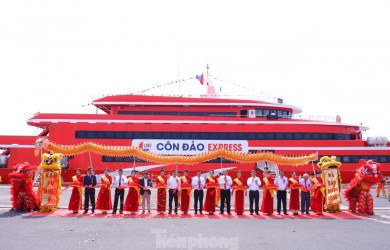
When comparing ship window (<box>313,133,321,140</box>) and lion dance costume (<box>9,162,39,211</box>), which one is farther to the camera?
ship window (<box>313,133,321,140</box>)

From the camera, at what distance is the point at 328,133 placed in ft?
83.9

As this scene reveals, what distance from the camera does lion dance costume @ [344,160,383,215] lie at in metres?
11.8

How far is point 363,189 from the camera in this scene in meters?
12.0

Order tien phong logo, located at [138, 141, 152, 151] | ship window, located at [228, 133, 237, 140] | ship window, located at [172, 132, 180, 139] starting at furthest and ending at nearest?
1. ship window, located at [228, 133, 237, 140]
2. ship window, located at [172, 132, 180, 139]
3. tien phong logo, located at [138, 141, 152, 151]

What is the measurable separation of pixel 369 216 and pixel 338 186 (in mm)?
1633

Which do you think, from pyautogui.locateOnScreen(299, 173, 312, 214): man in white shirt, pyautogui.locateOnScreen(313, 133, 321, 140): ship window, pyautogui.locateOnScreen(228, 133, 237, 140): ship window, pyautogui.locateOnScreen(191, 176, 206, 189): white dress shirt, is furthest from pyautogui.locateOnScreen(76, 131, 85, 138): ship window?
pyautogui.locateOnScreen(313, 133, 321, 140): ship window

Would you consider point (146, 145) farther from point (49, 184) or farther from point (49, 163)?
point (49, 184)

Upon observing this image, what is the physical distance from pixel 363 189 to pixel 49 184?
1164 centimetres

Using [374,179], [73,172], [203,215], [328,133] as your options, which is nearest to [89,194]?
[203,215]

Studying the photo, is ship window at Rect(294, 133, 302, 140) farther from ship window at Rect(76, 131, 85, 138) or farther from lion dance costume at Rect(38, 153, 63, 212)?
lion dance costume at Rect(38, 153, 63, 212)

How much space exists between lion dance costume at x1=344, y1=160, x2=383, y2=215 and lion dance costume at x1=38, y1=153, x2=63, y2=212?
36.2ft

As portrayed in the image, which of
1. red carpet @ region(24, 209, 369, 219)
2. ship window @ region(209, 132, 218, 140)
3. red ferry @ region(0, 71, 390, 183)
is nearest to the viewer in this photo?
red carpet @ region(24, 209, 369, 219)

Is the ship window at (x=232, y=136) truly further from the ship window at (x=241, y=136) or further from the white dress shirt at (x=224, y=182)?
the white dress shirt at (x=224, y=182)

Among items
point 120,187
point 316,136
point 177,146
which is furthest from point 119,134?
point 316,136
